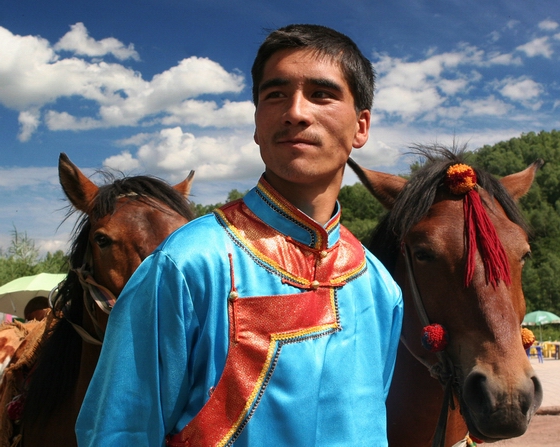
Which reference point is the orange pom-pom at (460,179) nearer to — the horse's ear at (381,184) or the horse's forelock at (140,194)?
the horse's ear at (381,184)

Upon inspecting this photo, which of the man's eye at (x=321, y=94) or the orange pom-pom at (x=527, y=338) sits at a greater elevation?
the man's eye at (x=321, y=94)

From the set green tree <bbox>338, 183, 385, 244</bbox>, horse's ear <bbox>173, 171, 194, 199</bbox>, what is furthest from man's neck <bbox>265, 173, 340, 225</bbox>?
green tree <bbox>338, 183, 385, 244</bbox>

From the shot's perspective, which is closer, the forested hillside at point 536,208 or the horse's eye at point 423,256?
the horse's eye at point 423,256

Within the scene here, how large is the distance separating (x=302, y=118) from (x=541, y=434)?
614 cm

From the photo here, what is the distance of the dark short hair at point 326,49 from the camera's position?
1513 millimetres

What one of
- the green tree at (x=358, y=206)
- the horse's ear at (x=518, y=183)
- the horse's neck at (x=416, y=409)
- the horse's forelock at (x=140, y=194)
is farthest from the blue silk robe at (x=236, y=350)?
the green tree at (x=358, y=206)

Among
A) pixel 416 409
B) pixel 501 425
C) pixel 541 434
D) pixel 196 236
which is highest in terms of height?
pixel 196 236

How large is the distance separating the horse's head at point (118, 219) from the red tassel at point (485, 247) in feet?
5.50

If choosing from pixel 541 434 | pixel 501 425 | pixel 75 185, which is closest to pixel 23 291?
pixel 75 185

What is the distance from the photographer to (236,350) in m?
1.23

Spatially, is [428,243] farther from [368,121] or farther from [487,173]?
[368,121]

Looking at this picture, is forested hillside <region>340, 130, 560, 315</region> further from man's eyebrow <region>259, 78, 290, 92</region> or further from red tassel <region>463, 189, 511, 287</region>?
man's eyebrow <region>259, 78, 290, 92</region>

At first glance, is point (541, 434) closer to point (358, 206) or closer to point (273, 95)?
point (273, 95)

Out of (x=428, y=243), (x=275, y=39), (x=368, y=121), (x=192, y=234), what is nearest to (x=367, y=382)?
(x=192, y=234)
